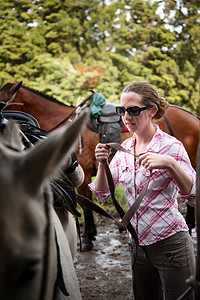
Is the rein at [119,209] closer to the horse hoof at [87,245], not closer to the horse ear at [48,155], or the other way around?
the horse ear at [48,155]

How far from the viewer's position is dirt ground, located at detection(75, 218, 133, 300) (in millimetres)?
3102

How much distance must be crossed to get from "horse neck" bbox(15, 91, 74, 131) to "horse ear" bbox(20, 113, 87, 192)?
399cm

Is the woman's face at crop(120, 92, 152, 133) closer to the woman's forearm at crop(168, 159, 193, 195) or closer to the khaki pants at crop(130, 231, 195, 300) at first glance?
the woman's forearm at crop(168, 159, 193, 195)

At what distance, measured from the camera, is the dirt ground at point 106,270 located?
3.10 meters

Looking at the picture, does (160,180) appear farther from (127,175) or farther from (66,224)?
(66,224)

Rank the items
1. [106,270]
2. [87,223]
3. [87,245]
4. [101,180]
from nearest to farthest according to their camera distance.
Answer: [101,180] < [106,270] < [87,245] < [87,223]

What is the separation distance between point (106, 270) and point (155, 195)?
7.78 ft

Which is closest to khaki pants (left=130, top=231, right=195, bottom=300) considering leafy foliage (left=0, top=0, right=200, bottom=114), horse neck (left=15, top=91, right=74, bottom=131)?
horse neck (left=15, top=91, right=74, bottom=131)

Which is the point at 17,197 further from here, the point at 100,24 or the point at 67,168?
the point at 100,24

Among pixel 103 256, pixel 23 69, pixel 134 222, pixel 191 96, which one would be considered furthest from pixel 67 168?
pixel 191 96

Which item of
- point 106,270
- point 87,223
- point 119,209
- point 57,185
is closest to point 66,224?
point 57,185

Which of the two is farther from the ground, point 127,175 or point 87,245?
point 127,175

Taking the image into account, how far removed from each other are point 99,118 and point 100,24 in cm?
685

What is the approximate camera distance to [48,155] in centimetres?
63
